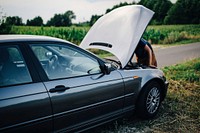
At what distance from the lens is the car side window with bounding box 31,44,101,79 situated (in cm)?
317

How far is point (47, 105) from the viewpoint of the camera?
2.88 m

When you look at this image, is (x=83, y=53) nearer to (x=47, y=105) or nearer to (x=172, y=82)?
(x=47, y=105)

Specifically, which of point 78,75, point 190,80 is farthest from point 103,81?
point 190,80

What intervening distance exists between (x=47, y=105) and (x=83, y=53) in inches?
40.3

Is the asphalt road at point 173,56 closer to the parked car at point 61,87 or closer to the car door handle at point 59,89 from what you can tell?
the parked car at point 61,87

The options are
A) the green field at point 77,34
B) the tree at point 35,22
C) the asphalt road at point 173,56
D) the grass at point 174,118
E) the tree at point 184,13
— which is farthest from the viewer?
the tree at point 184,13

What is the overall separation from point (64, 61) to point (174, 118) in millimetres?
2428

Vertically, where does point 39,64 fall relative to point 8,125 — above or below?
above

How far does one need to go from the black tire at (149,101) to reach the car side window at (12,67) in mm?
2158

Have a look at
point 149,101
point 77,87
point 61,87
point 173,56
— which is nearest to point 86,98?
point 77,87

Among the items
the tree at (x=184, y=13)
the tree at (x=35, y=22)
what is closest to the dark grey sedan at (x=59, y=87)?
the tree at (x=35, y=22)

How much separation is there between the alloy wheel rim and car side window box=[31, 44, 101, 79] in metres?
1.32

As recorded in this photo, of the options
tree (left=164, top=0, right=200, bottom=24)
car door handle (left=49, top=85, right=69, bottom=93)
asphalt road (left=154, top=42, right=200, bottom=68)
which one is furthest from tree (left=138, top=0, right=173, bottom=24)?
car door handle (left=49, top=85, right=69, bottom=93)

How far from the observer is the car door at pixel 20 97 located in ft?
8.42
